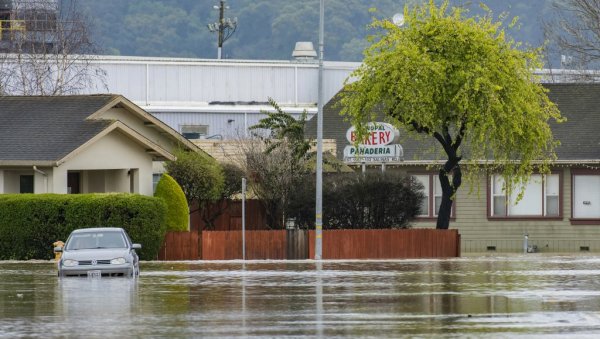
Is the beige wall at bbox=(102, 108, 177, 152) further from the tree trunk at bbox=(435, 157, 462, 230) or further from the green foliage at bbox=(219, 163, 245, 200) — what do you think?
the tree trunk at bbox=(435, 157, 462, 230)

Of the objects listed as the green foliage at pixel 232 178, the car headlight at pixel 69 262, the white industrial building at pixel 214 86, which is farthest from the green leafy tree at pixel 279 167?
the white industrial building at pixel 214 86

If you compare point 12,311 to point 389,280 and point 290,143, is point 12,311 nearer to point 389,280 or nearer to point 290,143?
point 389,280

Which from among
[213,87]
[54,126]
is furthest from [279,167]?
[213,87]

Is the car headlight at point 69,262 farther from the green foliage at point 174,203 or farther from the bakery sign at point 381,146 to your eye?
the bakery sign at point 381,146

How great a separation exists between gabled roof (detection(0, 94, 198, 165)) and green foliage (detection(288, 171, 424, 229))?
18.3ft

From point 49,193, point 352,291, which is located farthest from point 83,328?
point 49,193

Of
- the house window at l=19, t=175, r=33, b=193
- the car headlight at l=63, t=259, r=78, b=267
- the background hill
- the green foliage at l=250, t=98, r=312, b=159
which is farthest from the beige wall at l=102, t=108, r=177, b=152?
the background hill

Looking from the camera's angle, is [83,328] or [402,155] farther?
[402,155]

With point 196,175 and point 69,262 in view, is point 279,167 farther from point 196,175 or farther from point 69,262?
point 69,262

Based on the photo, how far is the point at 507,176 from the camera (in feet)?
154

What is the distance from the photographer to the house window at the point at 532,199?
52844 millimetres

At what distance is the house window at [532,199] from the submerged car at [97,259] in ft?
71.5

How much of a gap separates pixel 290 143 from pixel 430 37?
7430mm

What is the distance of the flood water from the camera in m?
21.6
